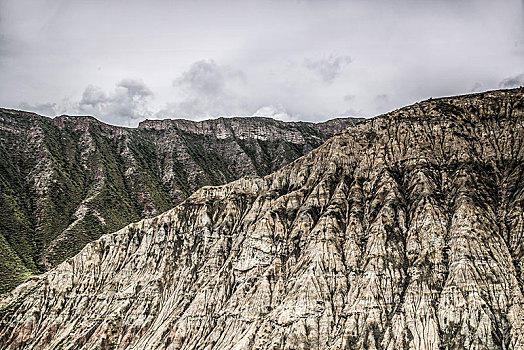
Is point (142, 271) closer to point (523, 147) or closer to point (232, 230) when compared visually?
point (232, 230)

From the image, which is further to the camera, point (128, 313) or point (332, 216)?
point (128, 313)

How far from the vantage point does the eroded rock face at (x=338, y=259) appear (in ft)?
220

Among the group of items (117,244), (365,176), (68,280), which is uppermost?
(365,176)

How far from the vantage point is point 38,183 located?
186m

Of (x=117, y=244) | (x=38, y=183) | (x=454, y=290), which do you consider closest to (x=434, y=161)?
(x=454, y=290)

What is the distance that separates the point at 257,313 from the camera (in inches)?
3019

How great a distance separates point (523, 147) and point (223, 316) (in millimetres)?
62626

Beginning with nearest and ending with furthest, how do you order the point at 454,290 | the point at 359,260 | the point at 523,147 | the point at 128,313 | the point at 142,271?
the point at 454,290, the point at 359,260, the point at 523,147, the point at 128,313, the point at 142,271

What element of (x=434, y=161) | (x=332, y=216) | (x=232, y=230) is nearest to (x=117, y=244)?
(x=232, y=230)

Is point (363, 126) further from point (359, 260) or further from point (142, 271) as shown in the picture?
point (142, 271)

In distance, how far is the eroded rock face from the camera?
67.1 meters

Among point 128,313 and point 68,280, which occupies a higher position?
point 68,280

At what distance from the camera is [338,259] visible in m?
77.4

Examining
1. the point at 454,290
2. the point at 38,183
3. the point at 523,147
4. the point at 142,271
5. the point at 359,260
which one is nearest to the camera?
the point at 454,290
